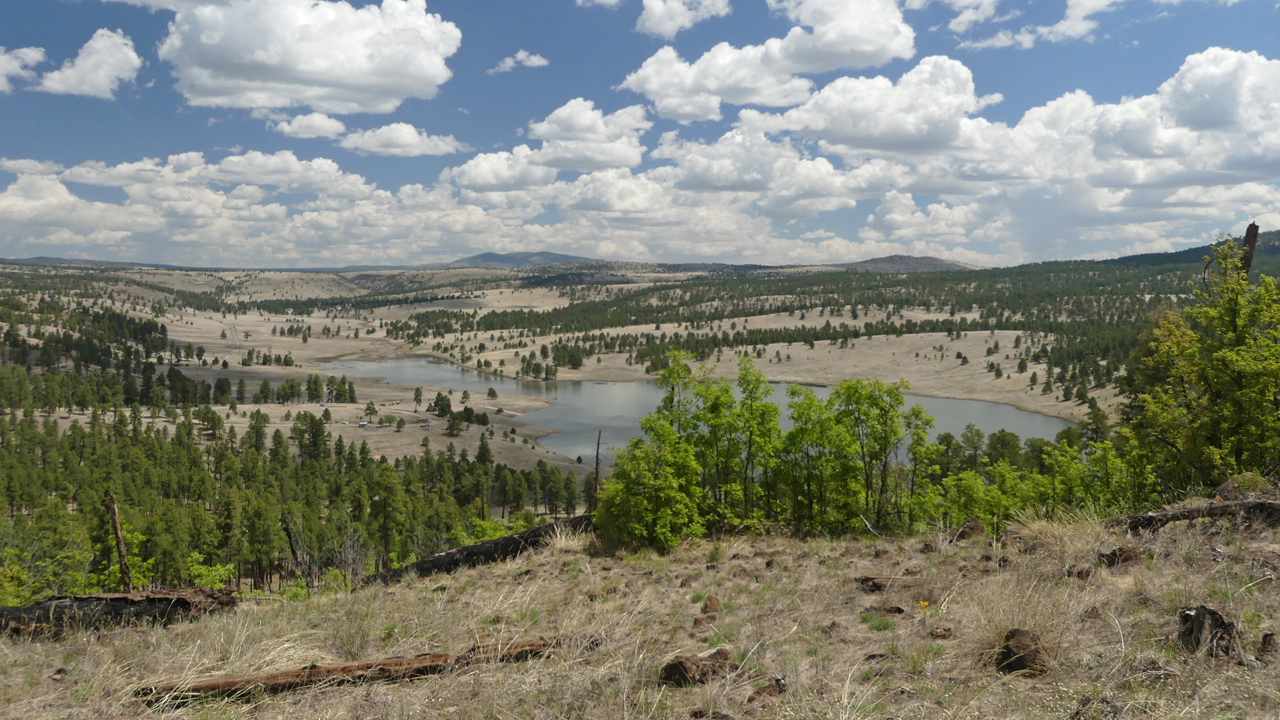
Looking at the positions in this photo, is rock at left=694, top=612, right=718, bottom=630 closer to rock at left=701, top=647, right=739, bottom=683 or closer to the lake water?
rock at left=701, top=647, right=739, bottom=683

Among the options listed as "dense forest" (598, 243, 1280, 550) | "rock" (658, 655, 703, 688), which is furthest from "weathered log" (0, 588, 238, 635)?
"dense forest" (598, 243, 1280, 550)

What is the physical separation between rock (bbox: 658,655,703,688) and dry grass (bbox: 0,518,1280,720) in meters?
0.12

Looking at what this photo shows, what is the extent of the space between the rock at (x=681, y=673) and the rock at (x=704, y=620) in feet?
7.11

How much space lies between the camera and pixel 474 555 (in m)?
16.0

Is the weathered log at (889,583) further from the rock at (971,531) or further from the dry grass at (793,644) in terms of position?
the rock at (971,531)

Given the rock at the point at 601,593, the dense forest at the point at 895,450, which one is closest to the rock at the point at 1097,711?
the rock at the point at 601,593

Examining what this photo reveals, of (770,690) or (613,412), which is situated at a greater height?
(770,690)

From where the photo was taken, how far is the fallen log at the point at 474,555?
14.8 metres

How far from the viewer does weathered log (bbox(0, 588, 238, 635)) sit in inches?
330

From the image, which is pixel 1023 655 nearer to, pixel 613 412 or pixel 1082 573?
pixel 1082 573

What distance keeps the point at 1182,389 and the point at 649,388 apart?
162 m

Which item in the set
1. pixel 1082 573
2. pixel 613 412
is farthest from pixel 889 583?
pixel 613 412

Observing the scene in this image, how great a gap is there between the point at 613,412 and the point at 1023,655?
140 metres

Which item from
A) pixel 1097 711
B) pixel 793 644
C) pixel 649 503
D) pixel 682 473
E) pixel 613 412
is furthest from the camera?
pixel 613 412
